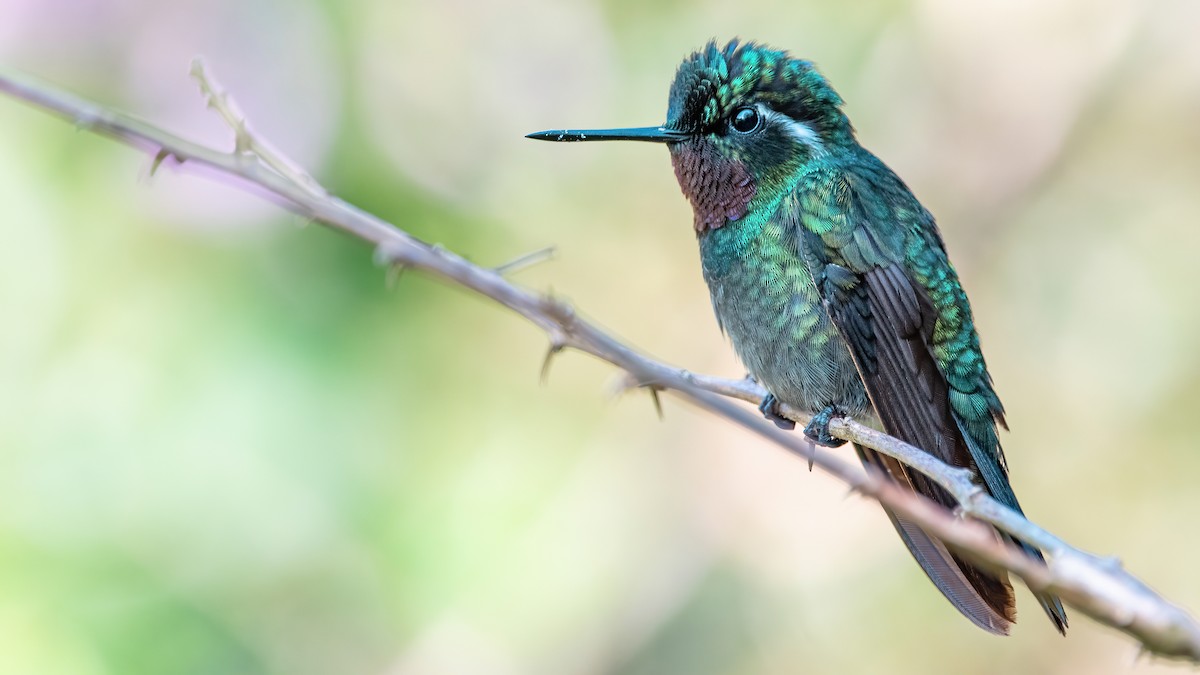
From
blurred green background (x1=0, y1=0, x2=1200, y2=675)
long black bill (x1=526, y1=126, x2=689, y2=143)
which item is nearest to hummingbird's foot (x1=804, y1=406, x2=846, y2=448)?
long black bill (x1=526, y1=126, x2=689, y2=143)

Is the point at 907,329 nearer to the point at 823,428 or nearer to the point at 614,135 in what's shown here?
the point at 823,428

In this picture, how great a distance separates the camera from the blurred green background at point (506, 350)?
3.50 m

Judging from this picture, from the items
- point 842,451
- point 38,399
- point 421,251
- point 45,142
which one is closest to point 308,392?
point 38,399

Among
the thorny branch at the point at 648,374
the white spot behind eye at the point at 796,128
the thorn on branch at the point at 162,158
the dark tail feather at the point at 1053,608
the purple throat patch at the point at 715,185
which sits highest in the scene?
the white spot behind eye at the point at 796,128

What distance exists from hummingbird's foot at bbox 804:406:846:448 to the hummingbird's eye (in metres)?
0.75

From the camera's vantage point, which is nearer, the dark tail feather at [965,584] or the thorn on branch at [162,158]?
the thorn on branch at [162,158]

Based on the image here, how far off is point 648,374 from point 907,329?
175 cm

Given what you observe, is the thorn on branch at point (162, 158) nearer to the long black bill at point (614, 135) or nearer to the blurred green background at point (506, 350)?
the long black bill at point (614, 135)

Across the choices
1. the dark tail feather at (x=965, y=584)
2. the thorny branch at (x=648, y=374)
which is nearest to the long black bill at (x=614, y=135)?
the dark tail feather at (x=965, y=584)

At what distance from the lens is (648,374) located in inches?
38.4

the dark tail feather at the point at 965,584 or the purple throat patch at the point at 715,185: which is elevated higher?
the purple throat patch at the point at 715,185

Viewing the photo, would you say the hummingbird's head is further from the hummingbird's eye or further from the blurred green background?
the blurred green background

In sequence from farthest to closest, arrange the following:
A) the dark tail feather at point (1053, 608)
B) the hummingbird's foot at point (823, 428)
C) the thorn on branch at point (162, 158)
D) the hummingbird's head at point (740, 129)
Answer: the hummingbird's head at point (740, 129), the hummingbird's foot at point (823, 428), the dark tail feather at point (1053, 608), the thorn on branch at point (162, 158)

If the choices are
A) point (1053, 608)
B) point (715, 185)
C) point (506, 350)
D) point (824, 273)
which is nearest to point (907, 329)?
point (824, 273)
